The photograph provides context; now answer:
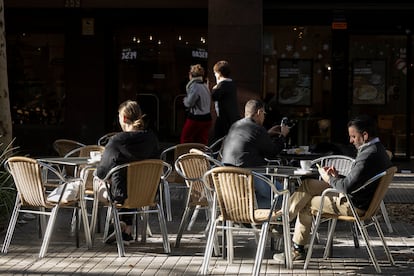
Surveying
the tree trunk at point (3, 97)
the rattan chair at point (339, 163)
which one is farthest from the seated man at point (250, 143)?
the tree trunk at point (3, 97)

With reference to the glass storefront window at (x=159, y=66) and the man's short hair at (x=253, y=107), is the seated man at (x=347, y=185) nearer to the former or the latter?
the man's short hair at (x=253, y=107)

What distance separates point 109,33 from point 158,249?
884 centimetres

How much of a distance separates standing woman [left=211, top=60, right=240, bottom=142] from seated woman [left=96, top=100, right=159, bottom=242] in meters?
3.05

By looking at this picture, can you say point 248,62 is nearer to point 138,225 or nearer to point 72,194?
point 138,225

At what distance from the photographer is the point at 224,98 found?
1159 cm

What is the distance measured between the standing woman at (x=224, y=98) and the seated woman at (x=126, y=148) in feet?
10.0

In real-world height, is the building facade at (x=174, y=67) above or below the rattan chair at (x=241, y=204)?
above

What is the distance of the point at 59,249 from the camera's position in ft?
28.1

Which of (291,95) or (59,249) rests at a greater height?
(291,95)

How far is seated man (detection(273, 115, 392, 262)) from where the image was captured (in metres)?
7.43

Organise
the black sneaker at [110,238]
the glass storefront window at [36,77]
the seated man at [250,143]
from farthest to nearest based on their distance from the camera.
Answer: the glass storefront window at [36,77], the black sneaker at [110,238], the seated man at [250,143]

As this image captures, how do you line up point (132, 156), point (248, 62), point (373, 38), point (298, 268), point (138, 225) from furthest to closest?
point (373, 38), point (248, 62), point (138, 225), point (132, 156), point (298, 268)

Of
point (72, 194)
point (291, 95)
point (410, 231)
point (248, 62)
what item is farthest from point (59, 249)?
point (291, 95)

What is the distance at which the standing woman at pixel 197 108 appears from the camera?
12.0 meters
